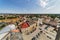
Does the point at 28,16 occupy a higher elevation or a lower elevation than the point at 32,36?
higher

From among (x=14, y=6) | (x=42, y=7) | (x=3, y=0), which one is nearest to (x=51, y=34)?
(x=42, y=7)

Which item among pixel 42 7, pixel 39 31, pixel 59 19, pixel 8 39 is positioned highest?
pixel 42 7

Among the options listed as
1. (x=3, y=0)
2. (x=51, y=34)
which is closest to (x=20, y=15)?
(x=3, y=0)

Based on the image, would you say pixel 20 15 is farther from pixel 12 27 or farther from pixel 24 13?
pixel 12 27

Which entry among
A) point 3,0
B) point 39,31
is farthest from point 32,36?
point 3,0

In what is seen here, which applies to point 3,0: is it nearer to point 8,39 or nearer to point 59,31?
point 8,39

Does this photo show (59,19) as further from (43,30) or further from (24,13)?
(24,13)

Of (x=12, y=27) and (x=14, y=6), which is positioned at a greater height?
(x=14, y=6)
